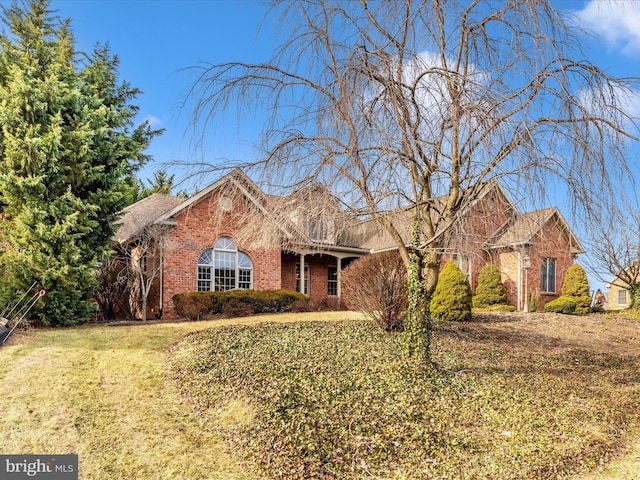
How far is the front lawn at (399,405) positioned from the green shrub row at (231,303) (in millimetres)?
4282

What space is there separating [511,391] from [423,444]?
7.85 feet

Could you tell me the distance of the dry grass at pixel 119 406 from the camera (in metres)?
5.52

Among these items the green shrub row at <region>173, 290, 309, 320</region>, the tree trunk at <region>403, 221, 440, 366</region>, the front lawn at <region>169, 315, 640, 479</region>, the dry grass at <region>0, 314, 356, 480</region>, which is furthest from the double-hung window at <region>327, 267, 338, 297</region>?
the tree trunk at <region>403, 221, 440, 366</region>

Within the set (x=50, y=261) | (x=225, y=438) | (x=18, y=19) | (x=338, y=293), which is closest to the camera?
(x=225, y=438)

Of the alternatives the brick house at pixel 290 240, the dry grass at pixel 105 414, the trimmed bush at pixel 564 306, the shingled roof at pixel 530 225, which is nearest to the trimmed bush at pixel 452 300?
the brick house at pixel 290 240

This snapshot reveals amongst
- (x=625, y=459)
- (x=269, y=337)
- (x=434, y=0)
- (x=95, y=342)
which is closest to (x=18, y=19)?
(x=95, y=342)

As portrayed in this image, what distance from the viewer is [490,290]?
64.4 ft

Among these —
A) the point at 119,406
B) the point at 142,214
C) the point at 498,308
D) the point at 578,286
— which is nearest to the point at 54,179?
the point at 142,214

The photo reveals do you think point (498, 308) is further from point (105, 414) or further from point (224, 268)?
point (105, 414)

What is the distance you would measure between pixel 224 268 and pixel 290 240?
9.96 meters

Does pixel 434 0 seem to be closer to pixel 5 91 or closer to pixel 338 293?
pixel 5 91

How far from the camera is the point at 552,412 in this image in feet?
22.2

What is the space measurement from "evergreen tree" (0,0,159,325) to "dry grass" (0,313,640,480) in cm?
181

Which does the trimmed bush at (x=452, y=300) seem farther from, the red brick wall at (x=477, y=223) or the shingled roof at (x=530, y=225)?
the red brick wall at (x=477, y=223)
